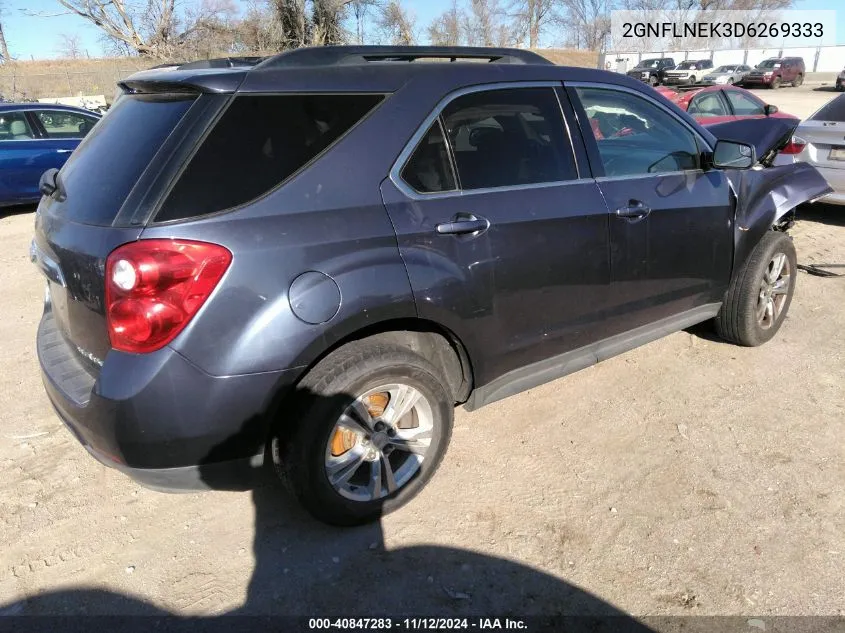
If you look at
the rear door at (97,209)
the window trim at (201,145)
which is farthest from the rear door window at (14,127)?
the window trim at (201,145)

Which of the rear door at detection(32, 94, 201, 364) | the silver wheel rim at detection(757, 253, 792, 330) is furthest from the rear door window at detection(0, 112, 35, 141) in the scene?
the silver wheel rim at detection(757, 253, 792, 330)

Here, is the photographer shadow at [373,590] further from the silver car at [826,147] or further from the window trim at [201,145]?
the silver car at [826,147]

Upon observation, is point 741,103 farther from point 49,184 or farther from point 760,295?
point 49,184

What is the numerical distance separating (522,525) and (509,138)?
1.75 meters

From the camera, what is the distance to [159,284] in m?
2.08

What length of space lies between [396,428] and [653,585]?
117cm

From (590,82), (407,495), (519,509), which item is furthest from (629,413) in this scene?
(590,82)

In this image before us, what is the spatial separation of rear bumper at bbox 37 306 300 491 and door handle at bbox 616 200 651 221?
1871 mm

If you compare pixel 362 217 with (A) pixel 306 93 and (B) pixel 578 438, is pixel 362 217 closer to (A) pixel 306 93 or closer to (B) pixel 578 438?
(A) pixel 306 93

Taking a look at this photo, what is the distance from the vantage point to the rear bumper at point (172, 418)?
211cm

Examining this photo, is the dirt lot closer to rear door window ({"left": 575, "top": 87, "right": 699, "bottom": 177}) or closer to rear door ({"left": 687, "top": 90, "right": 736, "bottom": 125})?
rear door window ({"left": 575, "top": 87, "right": 699, "bottom": 177})

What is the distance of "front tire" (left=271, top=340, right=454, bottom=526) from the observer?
237 centimetres

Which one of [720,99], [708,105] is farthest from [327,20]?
→ [720,99]

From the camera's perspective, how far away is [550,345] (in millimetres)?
3119
